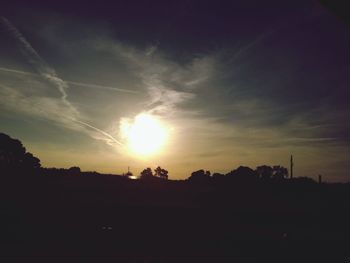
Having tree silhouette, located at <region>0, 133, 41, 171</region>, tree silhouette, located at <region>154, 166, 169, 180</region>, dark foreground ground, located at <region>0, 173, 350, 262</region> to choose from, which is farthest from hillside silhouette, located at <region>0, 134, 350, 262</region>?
tree silhouette, located at <region>154, 166, 169, 180</region>

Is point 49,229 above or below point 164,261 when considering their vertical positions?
above

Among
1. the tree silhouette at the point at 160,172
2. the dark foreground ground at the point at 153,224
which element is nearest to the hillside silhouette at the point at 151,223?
the dark foreground ground at the point at 153,224

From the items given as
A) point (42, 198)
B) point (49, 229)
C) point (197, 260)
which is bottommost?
point (197, 260)

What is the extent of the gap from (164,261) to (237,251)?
2556 mm

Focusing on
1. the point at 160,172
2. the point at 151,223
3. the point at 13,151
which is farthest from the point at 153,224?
the point at 160,172

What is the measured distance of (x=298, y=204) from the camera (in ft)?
47.6

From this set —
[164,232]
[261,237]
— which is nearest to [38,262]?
[164,232]

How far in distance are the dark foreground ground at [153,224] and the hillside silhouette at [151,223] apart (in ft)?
0.10

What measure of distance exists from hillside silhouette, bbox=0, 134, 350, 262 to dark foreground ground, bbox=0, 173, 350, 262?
31 millimetres

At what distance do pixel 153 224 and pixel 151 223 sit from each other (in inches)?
3.3

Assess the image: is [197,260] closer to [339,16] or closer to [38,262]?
[38,262]

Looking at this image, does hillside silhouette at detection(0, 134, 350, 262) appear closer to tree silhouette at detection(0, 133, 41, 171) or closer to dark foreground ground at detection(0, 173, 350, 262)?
dark foreground ground at detection(0, 173, 350, 262)

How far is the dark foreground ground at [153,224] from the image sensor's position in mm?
8906

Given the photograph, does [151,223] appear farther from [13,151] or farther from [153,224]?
[13,151]
